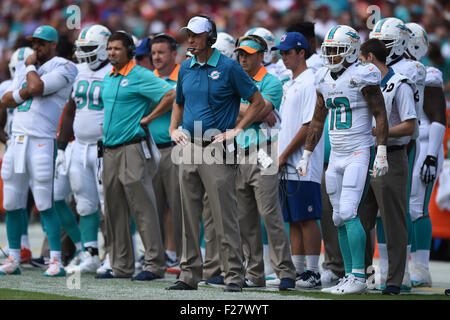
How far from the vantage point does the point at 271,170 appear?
7828 millimetres

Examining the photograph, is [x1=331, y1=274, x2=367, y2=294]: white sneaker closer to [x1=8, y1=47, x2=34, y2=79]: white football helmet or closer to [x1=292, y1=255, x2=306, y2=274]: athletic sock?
[x1=292, y1=255, x2=306, y2=274]: athletic sock

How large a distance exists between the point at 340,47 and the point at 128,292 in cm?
262

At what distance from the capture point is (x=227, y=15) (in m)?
19.0

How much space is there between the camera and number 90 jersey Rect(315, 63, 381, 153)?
7254 millimetres

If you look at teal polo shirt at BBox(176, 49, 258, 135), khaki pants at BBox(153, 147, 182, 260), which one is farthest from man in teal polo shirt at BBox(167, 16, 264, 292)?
khaki pants at BBox(153, 147, 182, 260)

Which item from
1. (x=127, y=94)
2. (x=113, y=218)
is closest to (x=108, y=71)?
(x=127, y=94)

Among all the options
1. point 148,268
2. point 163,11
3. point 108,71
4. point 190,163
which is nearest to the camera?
point 190,163

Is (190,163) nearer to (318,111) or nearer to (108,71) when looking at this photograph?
(318,111)

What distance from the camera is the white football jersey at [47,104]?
879 centimetres

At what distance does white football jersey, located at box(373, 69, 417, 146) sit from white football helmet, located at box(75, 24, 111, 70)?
9.96 feet

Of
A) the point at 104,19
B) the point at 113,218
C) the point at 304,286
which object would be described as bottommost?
the point at 304,286
